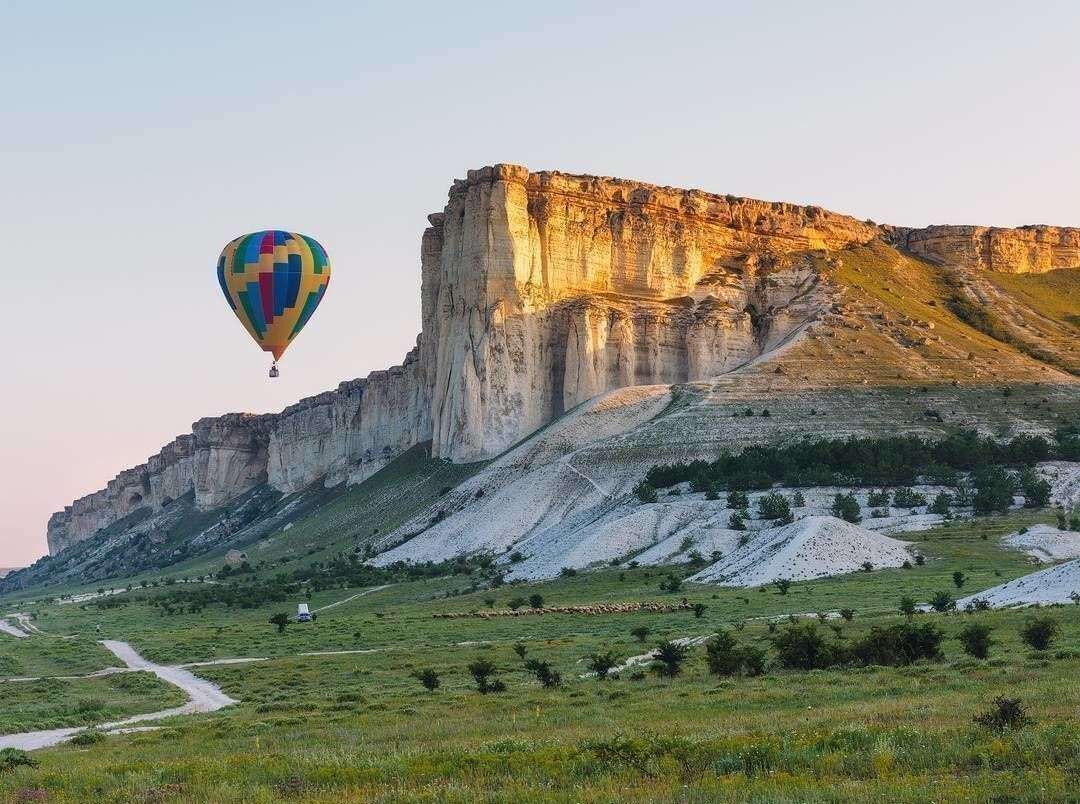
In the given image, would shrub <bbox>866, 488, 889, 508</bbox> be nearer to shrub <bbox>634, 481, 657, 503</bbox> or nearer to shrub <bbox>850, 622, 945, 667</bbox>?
shrub <bbox>634, 481, 657, 503</bbox>

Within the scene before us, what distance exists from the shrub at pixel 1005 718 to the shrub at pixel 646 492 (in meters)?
62.6

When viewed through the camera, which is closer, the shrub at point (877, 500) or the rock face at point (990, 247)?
the shrub at point (877, 500)

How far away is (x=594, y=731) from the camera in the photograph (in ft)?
64.8

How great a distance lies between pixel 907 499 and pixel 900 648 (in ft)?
163

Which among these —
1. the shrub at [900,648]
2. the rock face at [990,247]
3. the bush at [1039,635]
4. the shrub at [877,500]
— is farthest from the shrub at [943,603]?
the rock face at [990,247]

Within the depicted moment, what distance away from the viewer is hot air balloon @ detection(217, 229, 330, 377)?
59281 millimetres

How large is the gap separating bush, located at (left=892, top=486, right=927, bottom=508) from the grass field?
30.7 meters

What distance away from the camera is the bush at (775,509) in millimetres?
71125

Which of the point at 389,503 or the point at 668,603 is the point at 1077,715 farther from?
the point at 389,503

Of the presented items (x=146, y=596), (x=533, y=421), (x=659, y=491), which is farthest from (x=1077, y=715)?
(x=533, y=421)

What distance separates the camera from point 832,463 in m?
81.9

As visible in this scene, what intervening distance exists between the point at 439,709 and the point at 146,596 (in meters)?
72.0

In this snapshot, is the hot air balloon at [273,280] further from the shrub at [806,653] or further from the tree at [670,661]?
the shrub at [806,653]

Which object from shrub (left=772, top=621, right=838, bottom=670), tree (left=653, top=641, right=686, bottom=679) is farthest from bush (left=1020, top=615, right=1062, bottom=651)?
tree (left=653, top=641, right=686, bottom=679)
